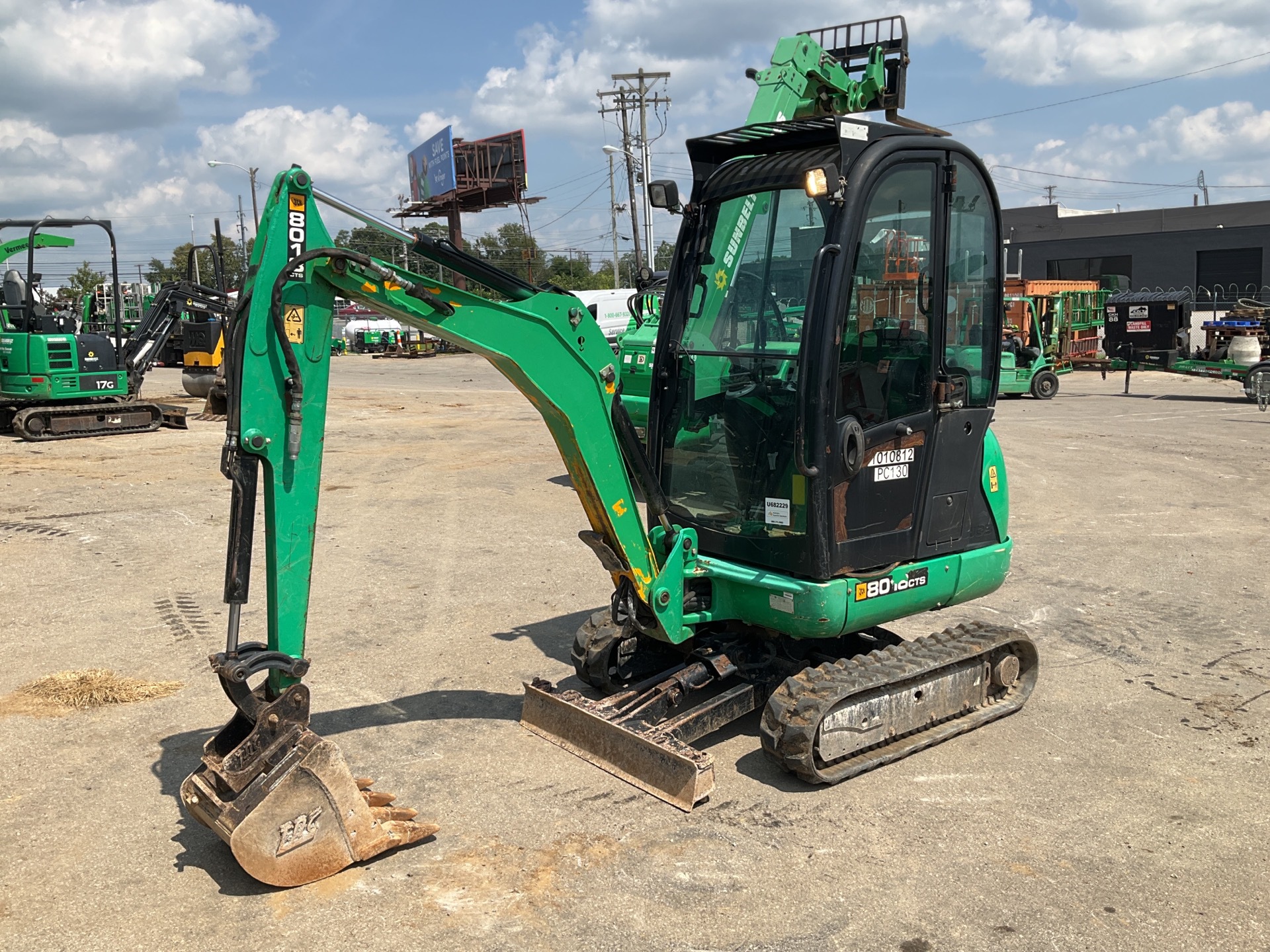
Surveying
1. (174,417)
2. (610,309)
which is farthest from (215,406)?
(610,309)

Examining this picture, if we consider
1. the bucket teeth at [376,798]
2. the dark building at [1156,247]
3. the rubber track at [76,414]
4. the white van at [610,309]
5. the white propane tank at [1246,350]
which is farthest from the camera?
the dark building at [1156,247]

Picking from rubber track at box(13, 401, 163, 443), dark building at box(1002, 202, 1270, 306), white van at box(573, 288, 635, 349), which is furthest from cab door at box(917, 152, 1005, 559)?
dark building at box(1002, 202, 1270, 306)

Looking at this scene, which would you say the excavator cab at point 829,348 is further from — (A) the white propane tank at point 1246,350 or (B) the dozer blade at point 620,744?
(A) the white propane tank at point 1246,350

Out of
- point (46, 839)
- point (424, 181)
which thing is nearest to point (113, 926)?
point (46, 839)

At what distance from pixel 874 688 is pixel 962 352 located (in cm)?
180

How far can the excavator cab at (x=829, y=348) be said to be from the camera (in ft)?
17.1

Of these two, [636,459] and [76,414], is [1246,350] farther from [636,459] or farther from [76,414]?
[636,459]

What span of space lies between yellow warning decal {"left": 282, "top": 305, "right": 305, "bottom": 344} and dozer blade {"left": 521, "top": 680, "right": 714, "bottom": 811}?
2.33 m

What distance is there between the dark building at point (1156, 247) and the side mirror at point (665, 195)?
150 ft

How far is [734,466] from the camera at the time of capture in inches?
223

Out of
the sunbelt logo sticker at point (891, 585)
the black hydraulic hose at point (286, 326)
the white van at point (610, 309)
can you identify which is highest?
the white van at point (610, 309)

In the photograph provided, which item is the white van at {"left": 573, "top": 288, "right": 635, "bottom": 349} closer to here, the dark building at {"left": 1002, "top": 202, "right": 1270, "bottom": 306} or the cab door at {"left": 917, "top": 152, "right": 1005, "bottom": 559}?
the dark building at {"left": 1002, "top": 202, "right": 1270, "bottom": 306}

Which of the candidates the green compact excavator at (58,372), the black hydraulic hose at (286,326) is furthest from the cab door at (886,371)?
the green compact excavator at (58,372)

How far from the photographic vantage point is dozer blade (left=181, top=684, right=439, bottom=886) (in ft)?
13.9
